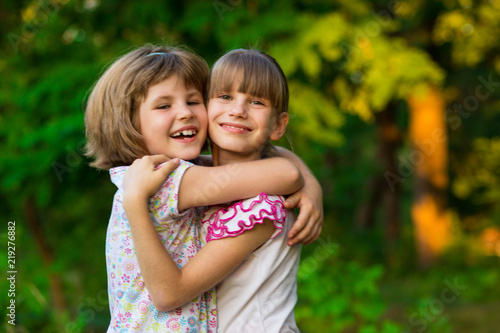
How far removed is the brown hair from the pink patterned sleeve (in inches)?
15.0

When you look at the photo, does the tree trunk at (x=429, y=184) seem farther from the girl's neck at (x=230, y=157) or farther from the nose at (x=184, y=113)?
the nose at (x=184, y=113)

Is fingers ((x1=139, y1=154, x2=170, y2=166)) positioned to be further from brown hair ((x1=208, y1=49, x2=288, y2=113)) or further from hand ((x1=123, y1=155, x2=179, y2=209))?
brown hair ((x1=208, y1=49, x2=288, y2=113))

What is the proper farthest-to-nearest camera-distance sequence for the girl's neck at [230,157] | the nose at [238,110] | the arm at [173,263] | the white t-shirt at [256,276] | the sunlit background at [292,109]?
the sunlit background at [292,109]
the girl's neck at [230,157]
the nose at [238,110]
the white t-shirt at [256,276]
the arm at [173,263]

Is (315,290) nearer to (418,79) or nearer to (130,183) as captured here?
(130,183)

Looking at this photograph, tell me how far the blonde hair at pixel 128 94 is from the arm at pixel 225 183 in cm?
31

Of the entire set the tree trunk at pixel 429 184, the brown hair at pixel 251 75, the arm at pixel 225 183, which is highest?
the brown hair at pixel 251 75

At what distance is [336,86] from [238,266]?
445 cm

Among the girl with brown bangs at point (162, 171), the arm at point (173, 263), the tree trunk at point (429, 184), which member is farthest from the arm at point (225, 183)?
the tree trunk at point (429, 184)

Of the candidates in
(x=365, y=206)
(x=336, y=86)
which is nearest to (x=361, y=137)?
(x=365, y=206)

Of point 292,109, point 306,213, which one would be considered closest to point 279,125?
point 306,213

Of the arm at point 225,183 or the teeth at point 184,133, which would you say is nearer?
the arm at point 225,183

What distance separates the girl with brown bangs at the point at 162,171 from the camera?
1.77 meters

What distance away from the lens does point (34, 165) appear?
385 centimetres

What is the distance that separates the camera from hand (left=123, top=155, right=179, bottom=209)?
1688 mm
